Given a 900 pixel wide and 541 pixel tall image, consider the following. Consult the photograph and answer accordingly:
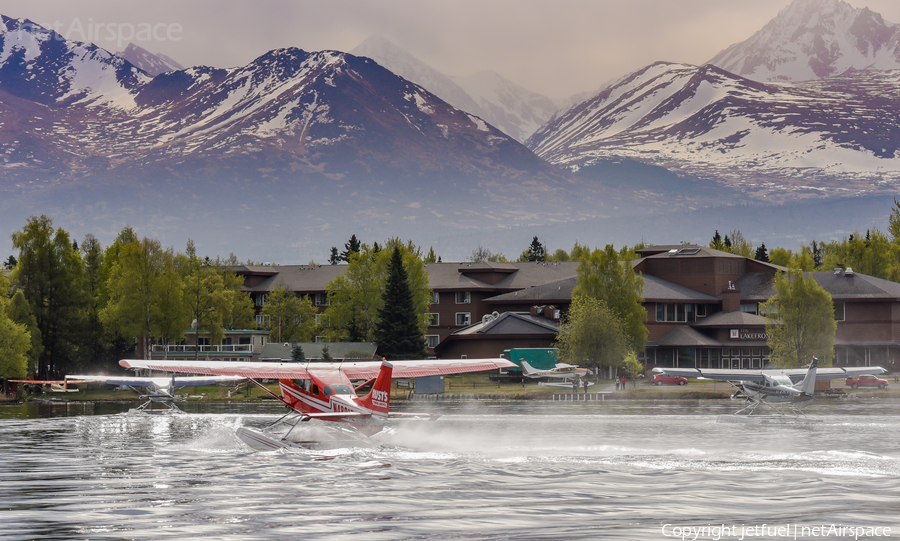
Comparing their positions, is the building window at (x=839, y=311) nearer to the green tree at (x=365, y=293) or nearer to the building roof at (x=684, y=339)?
the building roof at (x=684, y=339)

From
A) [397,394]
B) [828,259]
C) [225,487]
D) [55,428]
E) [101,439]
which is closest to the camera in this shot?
[225,487]

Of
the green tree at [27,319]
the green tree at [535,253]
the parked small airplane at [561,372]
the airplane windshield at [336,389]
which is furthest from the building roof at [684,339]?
the green tree at [535,253]

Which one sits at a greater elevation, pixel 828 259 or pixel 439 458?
pixel 828 259

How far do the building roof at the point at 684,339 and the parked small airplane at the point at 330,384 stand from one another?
5487cm

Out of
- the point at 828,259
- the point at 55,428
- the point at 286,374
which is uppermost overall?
the point at 828,259

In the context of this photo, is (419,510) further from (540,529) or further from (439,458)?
(439,458)

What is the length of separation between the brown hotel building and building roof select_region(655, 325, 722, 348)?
9 cm

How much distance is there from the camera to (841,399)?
61125mm

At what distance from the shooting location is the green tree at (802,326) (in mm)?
68438

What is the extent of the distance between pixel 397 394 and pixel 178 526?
51.8 metres

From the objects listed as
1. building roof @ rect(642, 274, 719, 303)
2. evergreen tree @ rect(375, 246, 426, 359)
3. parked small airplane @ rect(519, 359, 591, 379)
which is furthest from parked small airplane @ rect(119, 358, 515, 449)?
building roof @ rect(642, 274, 719, 303)

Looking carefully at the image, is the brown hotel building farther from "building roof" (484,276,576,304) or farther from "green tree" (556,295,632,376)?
"green tree" (556,295,632,376)

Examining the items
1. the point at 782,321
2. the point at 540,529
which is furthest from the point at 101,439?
the point at 782,321

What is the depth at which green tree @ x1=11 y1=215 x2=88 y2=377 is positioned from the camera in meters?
83.1
